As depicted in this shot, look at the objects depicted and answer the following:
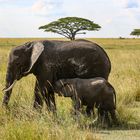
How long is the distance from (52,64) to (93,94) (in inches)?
37.5

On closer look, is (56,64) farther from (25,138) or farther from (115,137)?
(25,138)

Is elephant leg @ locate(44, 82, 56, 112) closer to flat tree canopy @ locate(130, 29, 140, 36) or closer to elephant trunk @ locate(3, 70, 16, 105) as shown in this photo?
elephant trunk @ locate(3, 70, 16, 105)

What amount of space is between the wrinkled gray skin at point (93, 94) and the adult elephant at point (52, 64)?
10.6 inches

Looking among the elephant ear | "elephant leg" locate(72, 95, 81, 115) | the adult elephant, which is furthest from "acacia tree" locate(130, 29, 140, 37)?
"elephant leg" locate(72, 95, 81, 115)

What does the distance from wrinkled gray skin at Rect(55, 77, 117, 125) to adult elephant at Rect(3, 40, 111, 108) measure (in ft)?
0.88

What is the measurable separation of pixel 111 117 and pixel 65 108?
3.73 ft

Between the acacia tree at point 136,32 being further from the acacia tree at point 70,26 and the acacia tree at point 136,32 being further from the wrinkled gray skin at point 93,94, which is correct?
the wrinkled gray skin at point 93,94

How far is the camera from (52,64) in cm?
878

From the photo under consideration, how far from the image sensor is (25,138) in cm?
628

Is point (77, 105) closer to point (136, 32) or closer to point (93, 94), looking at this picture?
point (93, 94)

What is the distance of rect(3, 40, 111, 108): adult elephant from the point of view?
876cm

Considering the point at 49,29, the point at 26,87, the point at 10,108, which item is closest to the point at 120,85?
the point at 26,87

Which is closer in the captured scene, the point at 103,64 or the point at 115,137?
the point at 115,137

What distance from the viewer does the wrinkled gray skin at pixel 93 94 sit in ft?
27.3
